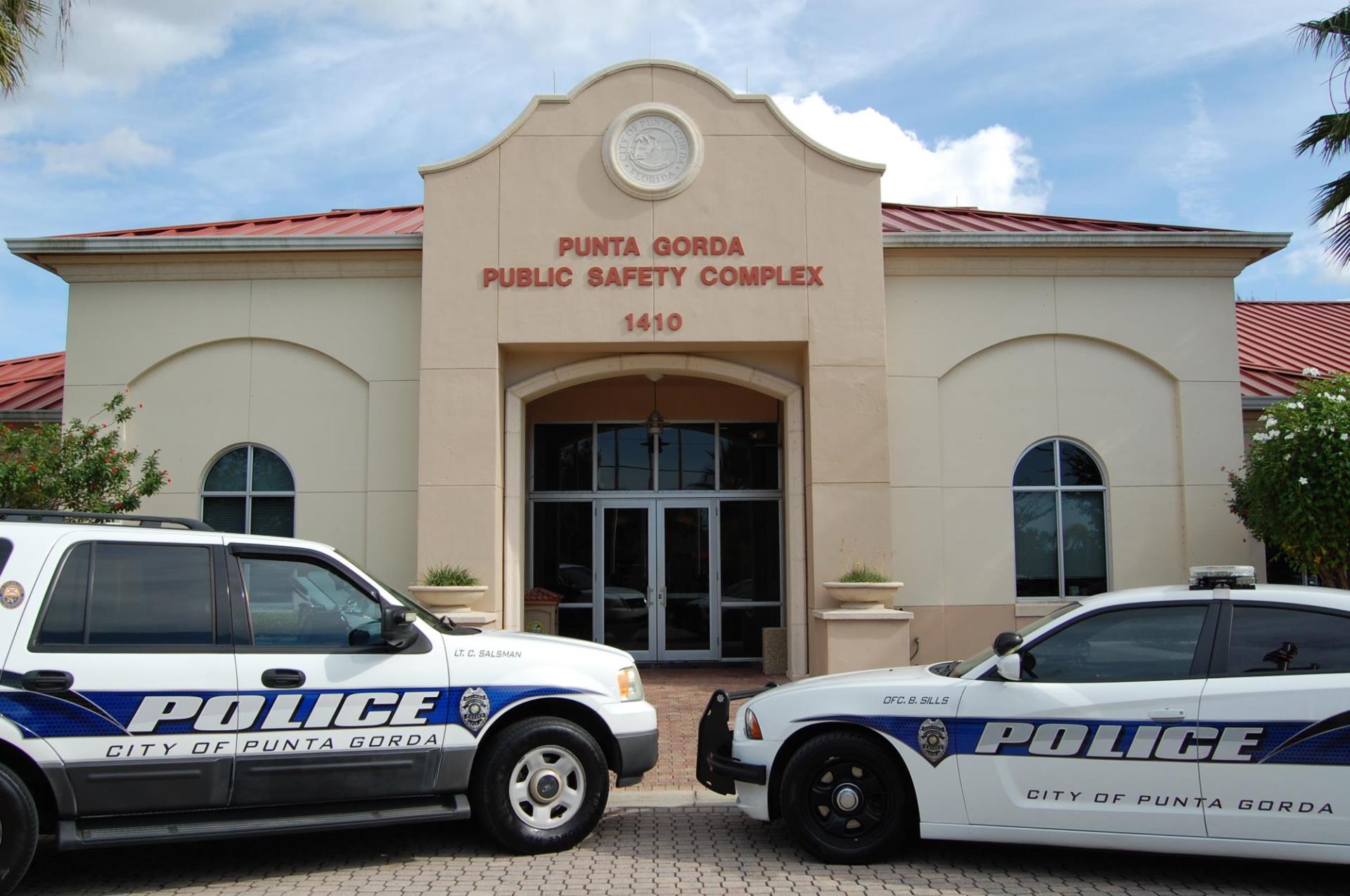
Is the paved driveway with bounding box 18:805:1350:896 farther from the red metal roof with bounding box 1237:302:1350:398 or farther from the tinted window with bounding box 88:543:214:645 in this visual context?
the red metal roof with bounding box 1237:302:1350:398

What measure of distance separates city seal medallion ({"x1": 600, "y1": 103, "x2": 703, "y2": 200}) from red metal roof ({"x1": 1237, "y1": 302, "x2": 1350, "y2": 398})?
7765 mm

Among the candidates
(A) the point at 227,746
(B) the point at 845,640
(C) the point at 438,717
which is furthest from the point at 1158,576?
(A) the point at 227,746

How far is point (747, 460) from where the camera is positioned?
15.9 metres

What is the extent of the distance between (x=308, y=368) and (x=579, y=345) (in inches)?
135

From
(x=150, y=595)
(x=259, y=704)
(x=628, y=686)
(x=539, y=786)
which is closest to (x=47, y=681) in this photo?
(x=150, y=595)

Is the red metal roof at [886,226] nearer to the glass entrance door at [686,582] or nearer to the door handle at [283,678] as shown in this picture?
the glass entrance door at [686,582]

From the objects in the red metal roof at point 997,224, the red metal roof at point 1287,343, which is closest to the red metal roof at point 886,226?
the red metal roof at point 997,224

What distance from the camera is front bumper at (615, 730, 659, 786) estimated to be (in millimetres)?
6820

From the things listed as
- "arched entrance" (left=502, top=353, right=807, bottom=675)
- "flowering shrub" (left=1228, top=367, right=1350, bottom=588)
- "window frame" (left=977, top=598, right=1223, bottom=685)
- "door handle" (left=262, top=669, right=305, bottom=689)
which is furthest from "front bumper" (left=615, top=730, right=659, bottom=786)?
"flowering shrub" (left=1228, top=367, right=1350, bottom=588)

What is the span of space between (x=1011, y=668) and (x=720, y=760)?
6.22 ft

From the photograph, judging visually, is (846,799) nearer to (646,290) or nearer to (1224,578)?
(1224,578)

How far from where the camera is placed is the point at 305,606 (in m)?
6.46

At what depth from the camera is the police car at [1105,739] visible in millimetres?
5699

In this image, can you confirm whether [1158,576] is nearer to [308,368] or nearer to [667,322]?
[667,322]
